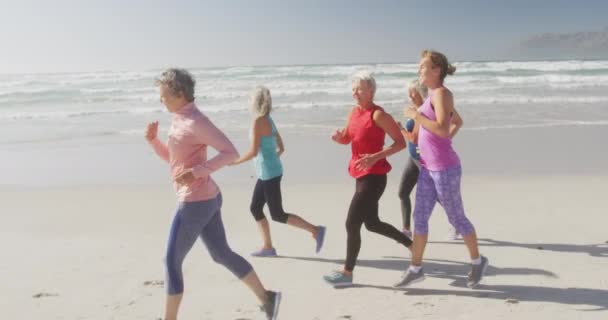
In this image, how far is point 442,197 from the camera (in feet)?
13.0

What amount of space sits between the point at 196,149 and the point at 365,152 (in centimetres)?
136

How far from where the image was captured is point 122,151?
426 inches

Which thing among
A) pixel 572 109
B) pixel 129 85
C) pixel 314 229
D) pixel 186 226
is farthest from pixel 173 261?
pixel 129 85

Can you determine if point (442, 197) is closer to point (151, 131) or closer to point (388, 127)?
point (388, 127)

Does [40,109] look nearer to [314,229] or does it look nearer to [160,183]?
[160,183]

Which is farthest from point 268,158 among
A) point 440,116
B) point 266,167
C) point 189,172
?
point 189,172

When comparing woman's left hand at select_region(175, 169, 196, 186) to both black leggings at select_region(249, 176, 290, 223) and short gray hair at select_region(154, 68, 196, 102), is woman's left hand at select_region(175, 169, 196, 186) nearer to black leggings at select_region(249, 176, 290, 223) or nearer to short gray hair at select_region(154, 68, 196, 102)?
short gray hair at select_region(154, 68, 196, 102)

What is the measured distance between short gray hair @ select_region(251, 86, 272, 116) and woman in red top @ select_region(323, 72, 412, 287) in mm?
773

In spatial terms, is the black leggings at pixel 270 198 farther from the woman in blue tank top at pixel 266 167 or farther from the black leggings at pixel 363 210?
the black leggings at pixel 363 210

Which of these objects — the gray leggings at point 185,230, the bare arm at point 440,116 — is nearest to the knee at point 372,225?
the bare arm at point 440,116

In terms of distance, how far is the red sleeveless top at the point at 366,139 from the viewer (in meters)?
3.97

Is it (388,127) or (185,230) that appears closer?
(185,230)

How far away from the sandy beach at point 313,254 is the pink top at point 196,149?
3.52 ft

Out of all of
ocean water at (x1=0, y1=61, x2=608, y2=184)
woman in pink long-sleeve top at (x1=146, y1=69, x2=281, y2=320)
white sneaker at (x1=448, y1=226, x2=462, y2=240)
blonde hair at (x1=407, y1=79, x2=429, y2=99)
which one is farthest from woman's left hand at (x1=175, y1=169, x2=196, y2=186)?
ocean water at (x1=0, y1=61, x2=608, y2=184)
